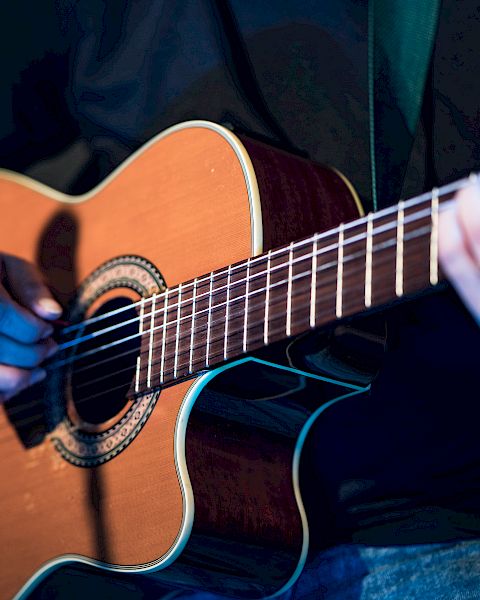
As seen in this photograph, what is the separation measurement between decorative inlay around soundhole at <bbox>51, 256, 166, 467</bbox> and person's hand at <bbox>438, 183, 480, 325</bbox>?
1.39 ft

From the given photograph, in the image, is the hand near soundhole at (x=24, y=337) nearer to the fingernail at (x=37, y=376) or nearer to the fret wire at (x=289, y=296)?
the fingernail at (x=37, y=376)

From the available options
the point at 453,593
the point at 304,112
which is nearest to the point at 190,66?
the point at 304,112

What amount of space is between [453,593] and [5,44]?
1.08m

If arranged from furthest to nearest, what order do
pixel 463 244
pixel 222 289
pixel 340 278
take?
pixel 222 289, pixel 340 278, pixel 463 244

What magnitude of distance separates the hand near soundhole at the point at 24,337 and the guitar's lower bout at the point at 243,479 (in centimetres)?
25

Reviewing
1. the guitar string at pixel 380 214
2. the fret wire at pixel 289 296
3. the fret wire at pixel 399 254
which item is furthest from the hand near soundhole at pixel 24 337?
the fret wire at pixel 399 254

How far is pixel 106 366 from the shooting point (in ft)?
3.14

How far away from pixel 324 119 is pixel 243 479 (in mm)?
488

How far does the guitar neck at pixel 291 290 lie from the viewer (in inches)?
23.7

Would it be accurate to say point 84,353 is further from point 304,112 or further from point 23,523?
point 304,112

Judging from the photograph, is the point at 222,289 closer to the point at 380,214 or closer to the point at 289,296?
the point at 289,296

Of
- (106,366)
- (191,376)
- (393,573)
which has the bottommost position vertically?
(393,573)

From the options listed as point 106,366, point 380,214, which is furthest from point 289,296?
point 106,366

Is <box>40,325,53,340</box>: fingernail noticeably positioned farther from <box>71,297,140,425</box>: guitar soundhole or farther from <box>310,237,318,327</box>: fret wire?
<box>310,237,318,327</box>: fret wire
